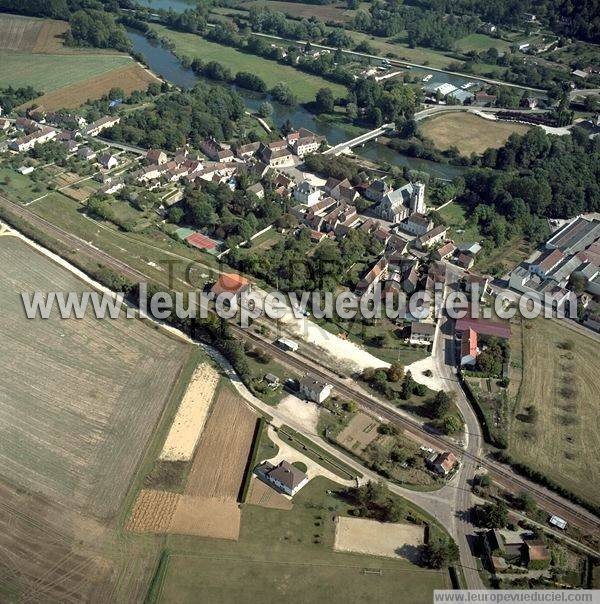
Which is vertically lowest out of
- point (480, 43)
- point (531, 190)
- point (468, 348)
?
point (468, 348)

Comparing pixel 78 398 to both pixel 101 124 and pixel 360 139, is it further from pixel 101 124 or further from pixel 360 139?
pixel 360 139

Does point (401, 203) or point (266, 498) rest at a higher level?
point (401, 203)

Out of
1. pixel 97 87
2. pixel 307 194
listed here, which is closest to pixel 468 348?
pixel 307 194

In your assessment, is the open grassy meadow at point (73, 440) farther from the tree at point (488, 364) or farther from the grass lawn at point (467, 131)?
the grass lawn at point (467, 131)

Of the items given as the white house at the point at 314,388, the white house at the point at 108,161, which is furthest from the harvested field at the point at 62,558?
the white house at the point at 108,161

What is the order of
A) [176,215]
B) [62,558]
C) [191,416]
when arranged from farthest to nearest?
1. [176,215]
2. [191,416]
3. [62,558]

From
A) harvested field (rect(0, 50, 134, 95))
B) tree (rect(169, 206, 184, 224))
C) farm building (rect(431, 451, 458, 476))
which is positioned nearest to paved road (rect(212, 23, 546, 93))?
harvested field (rect(0, 50, 134, 95))

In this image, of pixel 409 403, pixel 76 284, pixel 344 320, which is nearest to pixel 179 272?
pixel 76 284
